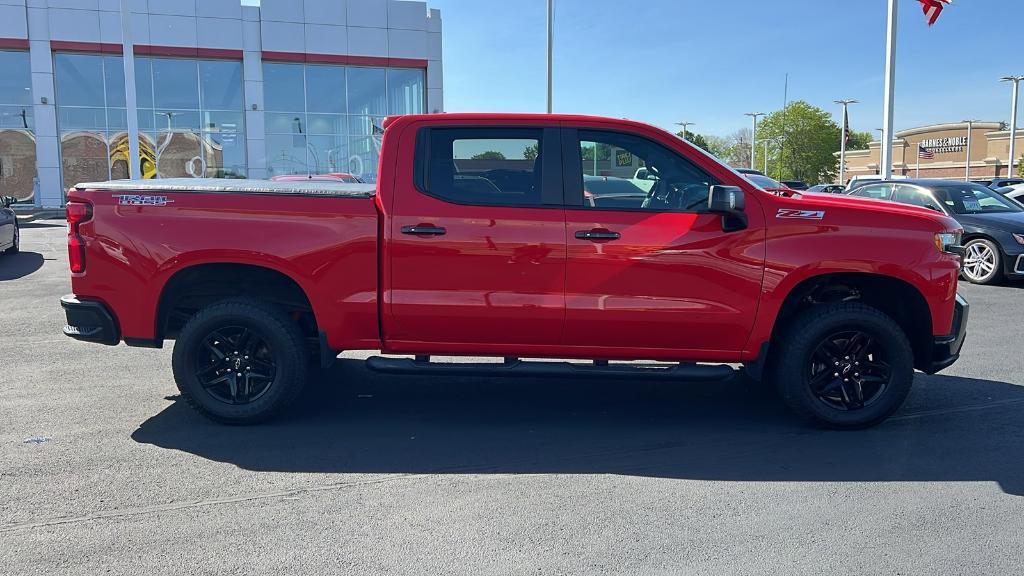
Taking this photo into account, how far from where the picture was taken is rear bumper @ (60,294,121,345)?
16.4 feet

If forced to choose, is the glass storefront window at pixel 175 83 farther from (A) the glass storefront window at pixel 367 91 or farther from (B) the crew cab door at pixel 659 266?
(B) the crew cab door at pixel 659 266

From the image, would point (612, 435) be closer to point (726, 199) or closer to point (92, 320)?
point (726, 199)

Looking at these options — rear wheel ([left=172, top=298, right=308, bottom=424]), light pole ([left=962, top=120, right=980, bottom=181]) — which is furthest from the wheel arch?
light pole ([left=962, top=120, right=980, bottom=181])

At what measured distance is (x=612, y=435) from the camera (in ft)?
16.4

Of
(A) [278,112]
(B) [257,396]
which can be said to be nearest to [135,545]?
(B) [257,396]

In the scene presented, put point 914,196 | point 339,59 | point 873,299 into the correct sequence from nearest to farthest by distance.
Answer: point 873,299
point 914,196
point 339,59

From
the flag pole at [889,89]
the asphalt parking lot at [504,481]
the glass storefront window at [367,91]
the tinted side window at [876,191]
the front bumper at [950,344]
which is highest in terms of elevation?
the glass storefront window at [367,91]

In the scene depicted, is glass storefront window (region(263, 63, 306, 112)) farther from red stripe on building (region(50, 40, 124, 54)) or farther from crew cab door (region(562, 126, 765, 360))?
crew cab door (region(562, 126, 765, 360))

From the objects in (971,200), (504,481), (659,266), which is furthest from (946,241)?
(971,200)

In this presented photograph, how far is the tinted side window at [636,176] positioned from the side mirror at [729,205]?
174 millimetres

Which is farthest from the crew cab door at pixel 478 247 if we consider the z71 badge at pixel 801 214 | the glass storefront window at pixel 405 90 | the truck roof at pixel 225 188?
the glass storefront window at pixel 405 90

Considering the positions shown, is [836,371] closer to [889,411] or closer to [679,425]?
[889,411]

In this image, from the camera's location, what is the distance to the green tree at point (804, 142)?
94812mm

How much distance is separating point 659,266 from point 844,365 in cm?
143
